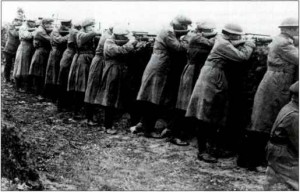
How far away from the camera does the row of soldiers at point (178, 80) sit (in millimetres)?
5801

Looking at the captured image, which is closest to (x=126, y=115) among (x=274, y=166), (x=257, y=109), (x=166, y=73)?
(x=166, y=73)

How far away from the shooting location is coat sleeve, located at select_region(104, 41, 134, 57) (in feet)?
27.2

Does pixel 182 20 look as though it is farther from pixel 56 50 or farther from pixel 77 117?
pixel 56 50

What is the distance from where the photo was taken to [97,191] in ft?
17.3

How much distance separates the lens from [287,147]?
457 centimetres

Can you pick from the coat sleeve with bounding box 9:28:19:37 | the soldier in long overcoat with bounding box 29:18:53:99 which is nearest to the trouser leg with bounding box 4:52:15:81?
the coat sleeve with bounding box 9:28:19:37

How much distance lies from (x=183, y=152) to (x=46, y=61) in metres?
5.76

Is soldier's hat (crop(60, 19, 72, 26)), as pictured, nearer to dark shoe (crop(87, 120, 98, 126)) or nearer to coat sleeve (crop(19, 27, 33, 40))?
coat sleeve (crop(19, 27, 33, 40))

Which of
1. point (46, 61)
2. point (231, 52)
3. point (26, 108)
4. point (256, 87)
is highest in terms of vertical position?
point (231, 52)

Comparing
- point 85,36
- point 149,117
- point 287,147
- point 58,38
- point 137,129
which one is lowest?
point 137,129

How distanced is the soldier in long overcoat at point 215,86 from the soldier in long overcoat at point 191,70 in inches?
12.6

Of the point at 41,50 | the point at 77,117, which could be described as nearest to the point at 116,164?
the point at 77,117

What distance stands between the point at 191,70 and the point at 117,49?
161 cm

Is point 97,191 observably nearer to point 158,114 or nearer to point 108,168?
point 108,168
